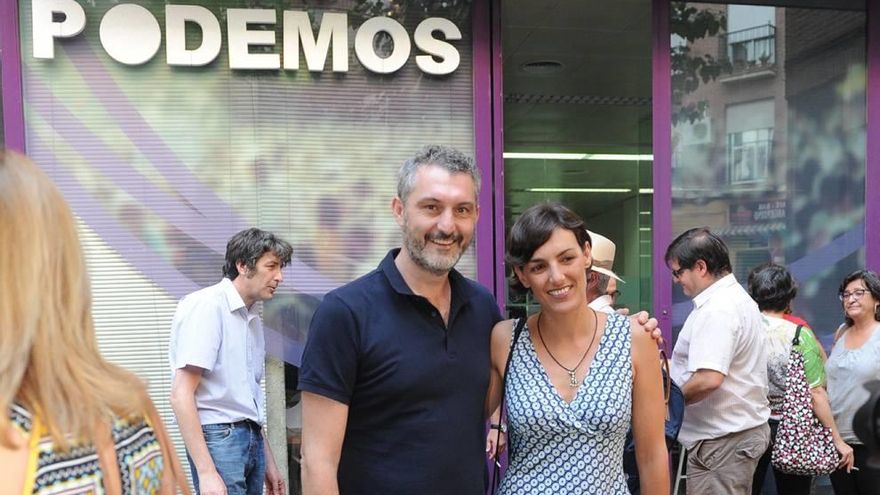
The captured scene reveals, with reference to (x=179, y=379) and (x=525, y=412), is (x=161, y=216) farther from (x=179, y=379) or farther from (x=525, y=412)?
(x=525, y=412)

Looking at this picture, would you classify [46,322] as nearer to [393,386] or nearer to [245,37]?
[393,386]

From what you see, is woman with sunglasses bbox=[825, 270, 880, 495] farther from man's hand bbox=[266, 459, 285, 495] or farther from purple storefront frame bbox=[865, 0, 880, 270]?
man's hand bbox=[266, 459, 285, 495]

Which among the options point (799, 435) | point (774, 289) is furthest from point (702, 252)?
point (799, 435)

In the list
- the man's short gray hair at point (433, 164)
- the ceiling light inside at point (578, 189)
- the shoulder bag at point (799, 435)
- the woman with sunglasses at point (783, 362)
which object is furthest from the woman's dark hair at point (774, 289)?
the man's short gray hair at point (433, 164)

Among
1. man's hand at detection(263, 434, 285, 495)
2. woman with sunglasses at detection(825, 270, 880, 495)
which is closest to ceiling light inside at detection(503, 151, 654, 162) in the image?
woman with sunglasses at detection(825, 270, 880, 495)

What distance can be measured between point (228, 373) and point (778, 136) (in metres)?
4.07

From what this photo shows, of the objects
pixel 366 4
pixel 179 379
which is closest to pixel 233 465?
pixel 179 379

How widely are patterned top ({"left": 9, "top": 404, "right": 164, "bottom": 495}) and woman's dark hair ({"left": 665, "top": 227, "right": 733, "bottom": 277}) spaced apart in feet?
9.31

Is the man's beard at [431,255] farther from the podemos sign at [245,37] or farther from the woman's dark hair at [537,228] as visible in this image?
the podemos sign at [245,37]

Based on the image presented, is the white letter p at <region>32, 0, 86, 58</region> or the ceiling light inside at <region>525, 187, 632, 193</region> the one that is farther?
the ceiling light inside at <region>525, 187, 632, 193</region>

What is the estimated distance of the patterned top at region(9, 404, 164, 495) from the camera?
1178mm

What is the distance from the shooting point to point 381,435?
1.96m

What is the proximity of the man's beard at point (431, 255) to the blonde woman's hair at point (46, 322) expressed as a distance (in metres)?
0.90

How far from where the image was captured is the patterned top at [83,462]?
3.86 feet
